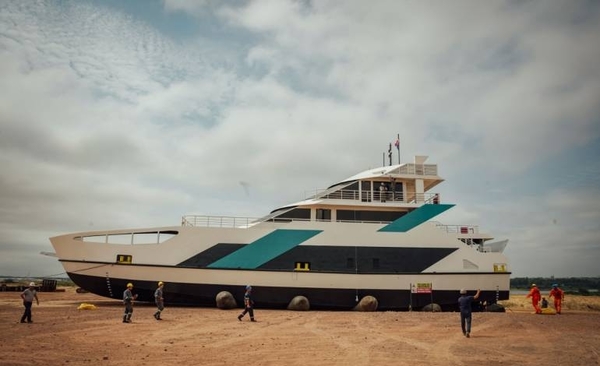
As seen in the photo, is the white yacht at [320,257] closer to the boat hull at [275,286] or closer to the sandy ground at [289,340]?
the boat hull at [275,286]

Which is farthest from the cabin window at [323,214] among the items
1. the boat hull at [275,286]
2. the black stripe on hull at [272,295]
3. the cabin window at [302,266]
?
the black stripe on hull at [272,295]

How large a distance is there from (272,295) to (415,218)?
7.06 m

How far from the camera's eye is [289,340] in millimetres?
9477

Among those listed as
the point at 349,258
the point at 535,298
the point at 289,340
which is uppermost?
the point at 349,258

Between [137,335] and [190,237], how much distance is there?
7505 millimetres

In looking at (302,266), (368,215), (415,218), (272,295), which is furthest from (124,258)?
(415,218)

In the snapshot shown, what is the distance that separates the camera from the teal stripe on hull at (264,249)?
1711 cm

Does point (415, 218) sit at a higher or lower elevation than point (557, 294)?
higher

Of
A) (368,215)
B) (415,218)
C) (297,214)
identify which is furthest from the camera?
(368,215)

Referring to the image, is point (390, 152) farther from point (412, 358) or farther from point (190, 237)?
point (412, 358)

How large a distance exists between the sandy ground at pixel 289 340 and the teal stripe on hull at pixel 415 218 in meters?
4.90

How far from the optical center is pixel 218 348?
840 centimetres

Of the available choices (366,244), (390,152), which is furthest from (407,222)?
(390,152)

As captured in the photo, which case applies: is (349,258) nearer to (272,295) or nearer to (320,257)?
(320,257)
